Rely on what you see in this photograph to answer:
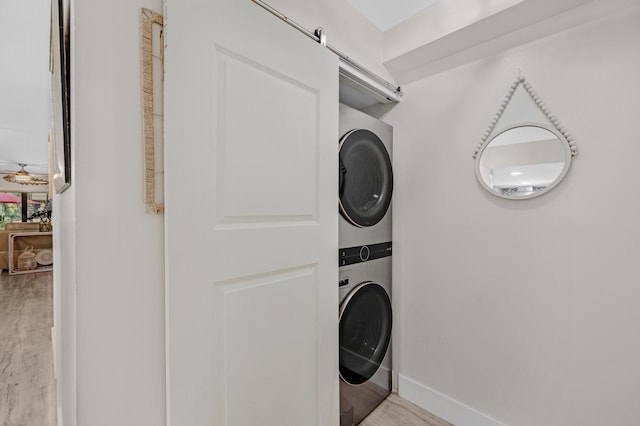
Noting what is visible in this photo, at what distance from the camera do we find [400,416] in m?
1.66

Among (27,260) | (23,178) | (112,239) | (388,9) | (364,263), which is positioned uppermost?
(388,9)

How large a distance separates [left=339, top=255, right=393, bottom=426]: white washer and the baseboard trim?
122mm

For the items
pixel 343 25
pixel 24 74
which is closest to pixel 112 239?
A: pixel 343 25

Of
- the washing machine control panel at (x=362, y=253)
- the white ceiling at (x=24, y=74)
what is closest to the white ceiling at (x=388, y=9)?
the washing machine control panel at (x=362, y=253)

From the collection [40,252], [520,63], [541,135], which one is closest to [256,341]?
[541,135]

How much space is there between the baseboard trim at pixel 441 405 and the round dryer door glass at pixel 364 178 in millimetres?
1121

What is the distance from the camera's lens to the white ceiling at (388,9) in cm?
153

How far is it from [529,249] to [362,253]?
847 mm

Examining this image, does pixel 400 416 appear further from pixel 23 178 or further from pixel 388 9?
pixel 23 178

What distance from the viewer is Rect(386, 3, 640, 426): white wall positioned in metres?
1.17

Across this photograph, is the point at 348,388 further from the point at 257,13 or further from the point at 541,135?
the point at 257,13

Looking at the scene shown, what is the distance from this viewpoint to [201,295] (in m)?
0.87

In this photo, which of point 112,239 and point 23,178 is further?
point 23,178

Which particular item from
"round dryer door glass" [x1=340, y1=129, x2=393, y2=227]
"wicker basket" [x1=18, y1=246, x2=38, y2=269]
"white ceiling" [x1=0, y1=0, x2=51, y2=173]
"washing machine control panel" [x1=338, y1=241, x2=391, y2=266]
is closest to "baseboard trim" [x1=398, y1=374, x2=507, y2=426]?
"washing machine control panel" [x1=338, y1=241, x2=391, y2=266]
